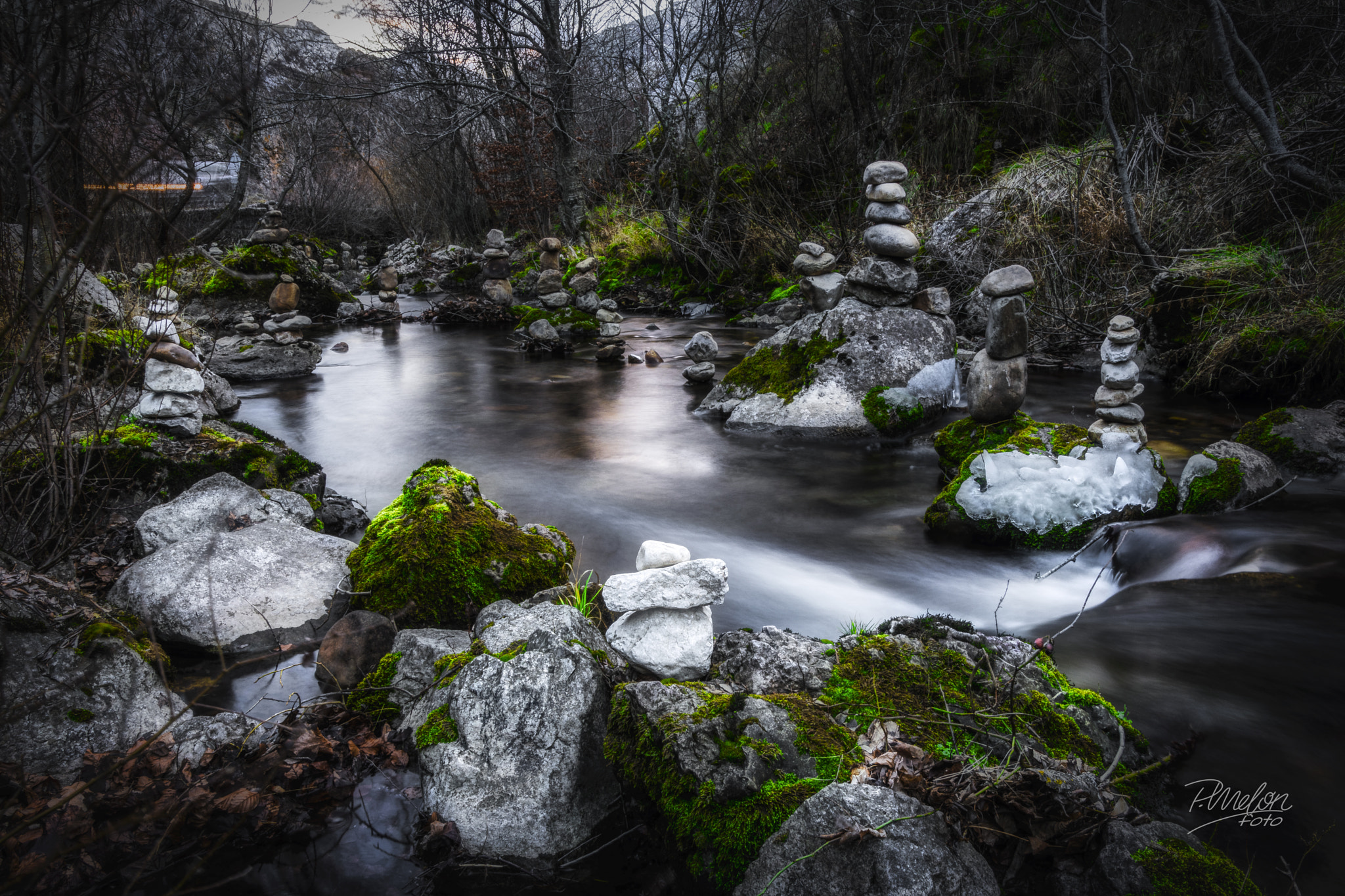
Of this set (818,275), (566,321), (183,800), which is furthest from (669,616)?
(566,321)

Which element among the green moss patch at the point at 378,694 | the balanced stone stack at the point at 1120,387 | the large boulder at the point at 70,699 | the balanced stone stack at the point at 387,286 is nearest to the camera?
the large boulder at the point at 70,699

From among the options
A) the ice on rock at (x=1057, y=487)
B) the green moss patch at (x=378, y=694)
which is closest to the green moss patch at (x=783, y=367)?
the ice on rock at (x=1057, y=487)

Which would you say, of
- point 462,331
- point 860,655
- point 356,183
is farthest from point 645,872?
point 356,183

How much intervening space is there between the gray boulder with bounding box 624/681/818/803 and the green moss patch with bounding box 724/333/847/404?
216 inches

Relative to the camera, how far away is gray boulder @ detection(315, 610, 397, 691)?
345 cm

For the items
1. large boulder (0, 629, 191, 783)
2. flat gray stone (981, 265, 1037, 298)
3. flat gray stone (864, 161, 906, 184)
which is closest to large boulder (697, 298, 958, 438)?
flat gray stone (864, 161, 906, 184)

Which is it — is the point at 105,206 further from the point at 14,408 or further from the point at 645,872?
the point at 14,408

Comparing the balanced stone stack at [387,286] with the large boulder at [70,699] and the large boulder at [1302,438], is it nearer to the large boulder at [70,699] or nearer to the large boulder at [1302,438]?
the large boulder at [70,699]

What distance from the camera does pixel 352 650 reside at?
3.48m

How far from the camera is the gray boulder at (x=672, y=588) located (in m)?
3.26

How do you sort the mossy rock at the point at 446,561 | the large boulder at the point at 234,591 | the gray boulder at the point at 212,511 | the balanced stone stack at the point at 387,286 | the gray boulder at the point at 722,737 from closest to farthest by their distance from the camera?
the gray boulder at the point at 722,737, the large boulder at the point at 234,591, the mossy rock at the point at 446,561, the gray boulder at the point at 212,511, the balanced stone stack at the point at 387,286

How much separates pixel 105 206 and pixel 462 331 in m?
13.8

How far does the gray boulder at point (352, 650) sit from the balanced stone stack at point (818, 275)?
7.94 m

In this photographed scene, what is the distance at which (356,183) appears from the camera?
26562 millimetres
